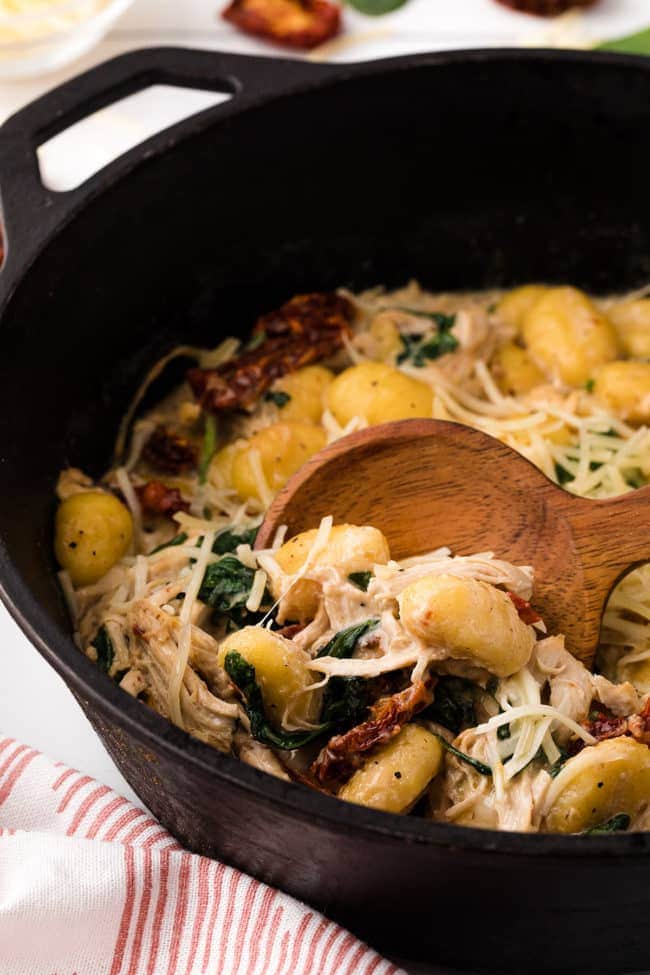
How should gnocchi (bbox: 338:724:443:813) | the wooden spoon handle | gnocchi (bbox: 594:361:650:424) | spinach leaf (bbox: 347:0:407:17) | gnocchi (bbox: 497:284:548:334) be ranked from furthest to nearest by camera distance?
1. spinach leaf (bbox: 347:0:407:17)
2. gnocchi (bbox: 497:284:548:334)
3. gnocchi (bbox: 594:361:650:424)
4. the wooden spoon handle
5. gnocchi (bbox: 338:724:443:813)

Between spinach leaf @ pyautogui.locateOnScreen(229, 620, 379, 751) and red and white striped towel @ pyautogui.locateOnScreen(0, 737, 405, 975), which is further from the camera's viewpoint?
spinach leaf @ pyautogui.locateOnScreen(229, 620, 379, 751)

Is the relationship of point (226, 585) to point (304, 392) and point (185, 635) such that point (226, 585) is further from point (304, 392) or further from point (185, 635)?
point (304, 392)

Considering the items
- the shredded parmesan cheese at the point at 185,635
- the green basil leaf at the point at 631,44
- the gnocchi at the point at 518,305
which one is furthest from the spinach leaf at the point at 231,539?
the green basil leaf at the point at 631,44

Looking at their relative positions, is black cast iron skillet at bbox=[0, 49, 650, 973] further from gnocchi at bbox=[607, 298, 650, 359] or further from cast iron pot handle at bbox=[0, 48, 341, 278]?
gnocchi at bbox=[607, 298, 650, 359]

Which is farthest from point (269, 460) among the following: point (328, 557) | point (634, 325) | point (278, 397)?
point (634, 325)

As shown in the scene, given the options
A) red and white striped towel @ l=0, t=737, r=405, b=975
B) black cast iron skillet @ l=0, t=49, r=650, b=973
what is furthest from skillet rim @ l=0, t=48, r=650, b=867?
red and white striped towel @ l=0, t=737, r=405, b=975

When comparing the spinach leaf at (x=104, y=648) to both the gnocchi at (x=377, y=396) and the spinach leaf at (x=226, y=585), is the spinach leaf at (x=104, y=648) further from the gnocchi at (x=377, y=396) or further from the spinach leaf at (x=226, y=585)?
the gnocchi at (x=377, y=396)

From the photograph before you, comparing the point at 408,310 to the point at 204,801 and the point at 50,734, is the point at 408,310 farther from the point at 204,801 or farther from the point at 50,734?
the point at 204,801
